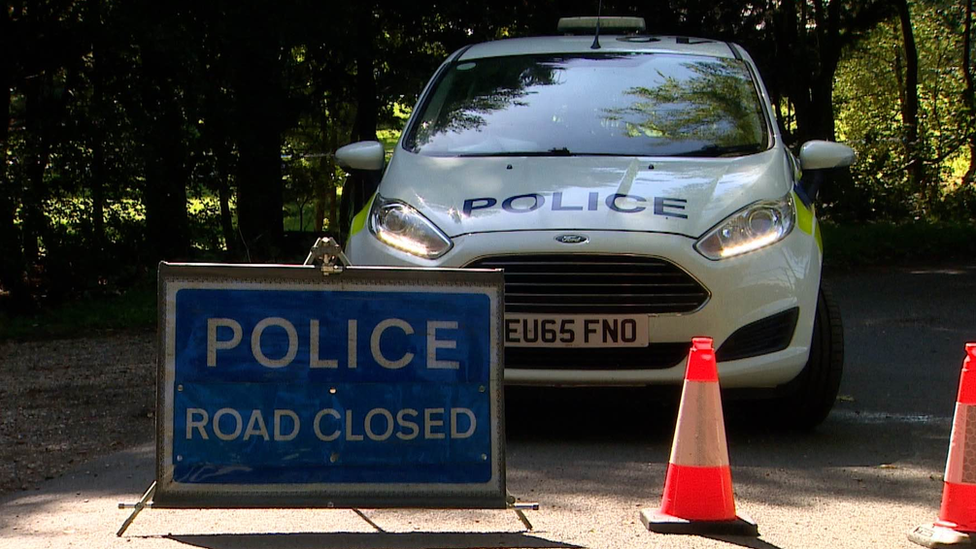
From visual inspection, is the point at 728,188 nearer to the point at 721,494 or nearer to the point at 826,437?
the point at 826,437


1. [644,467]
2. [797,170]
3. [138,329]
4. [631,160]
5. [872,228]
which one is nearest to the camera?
[644,467]

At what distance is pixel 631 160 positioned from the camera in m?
6.65

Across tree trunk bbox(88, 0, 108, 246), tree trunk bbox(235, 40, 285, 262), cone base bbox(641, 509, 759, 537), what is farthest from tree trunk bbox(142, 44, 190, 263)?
cone base bbox(641, 509, 759, 537)

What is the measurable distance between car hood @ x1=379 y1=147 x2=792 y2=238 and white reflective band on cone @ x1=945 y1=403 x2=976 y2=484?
5.42 ft

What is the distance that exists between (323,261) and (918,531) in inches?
82.4

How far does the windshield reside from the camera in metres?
6.89

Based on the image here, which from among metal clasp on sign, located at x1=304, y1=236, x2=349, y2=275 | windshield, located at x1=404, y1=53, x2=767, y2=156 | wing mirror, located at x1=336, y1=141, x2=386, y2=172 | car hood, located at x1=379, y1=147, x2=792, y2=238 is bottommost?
metal clasp on sign, located at x1=304, y1=236, x2=349, y2=275

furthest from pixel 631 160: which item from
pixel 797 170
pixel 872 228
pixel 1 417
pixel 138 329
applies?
pixel 872 228

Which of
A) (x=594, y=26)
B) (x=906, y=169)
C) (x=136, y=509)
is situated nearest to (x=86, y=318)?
(x=594, y=26)

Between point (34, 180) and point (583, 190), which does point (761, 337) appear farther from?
point (34, 180)

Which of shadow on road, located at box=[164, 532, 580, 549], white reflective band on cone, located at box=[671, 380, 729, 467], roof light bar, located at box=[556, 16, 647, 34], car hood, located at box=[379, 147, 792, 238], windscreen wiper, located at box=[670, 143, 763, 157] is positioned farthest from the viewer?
roof light bar, located at box=[556, 16, 647, 34]

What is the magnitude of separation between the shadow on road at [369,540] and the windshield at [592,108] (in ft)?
8.73

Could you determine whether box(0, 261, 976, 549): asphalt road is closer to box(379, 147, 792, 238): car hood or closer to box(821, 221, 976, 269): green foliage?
box(379, 147, 792, 238): car hood

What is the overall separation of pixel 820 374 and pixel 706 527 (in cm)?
192
